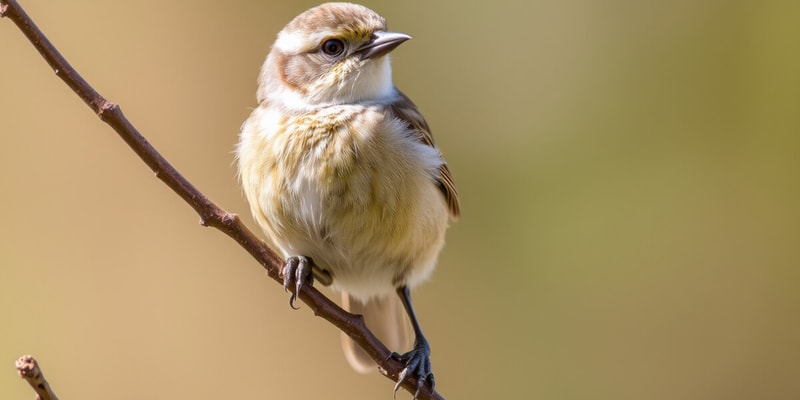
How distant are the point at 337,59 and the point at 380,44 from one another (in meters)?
0.20

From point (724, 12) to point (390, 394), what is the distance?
337 centimetres

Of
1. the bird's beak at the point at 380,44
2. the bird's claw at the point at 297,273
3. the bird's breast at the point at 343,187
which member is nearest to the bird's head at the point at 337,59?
the bird's beak at the point at 380,44

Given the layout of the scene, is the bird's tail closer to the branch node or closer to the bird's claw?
the bird's claw

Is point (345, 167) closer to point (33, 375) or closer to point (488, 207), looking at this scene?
point (33, 375)

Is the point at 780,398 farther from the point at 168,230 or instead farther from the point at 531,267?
the point at 168,230

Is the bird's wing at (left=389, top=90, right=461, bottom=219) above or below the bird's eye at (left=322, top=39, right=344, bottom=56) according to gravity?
below

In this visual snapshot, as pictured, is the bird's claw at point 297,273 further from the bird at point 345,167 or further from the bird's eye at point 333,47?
the bird's eye at point 333,47

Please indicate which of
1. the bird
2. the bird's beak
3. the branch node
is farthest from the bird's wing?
the branch node

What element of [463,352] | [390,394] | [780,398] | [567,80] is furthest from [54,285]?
[780,398]

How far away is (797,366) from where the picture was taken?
5.60 meters

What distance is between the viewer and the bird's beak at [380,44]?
3.33m

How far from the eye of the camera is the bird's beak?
3.33 meters

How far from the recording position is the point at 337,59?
347cm

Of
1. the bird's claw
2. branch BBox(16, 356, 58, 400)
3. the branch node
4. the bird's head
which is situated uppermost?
the bird's head
